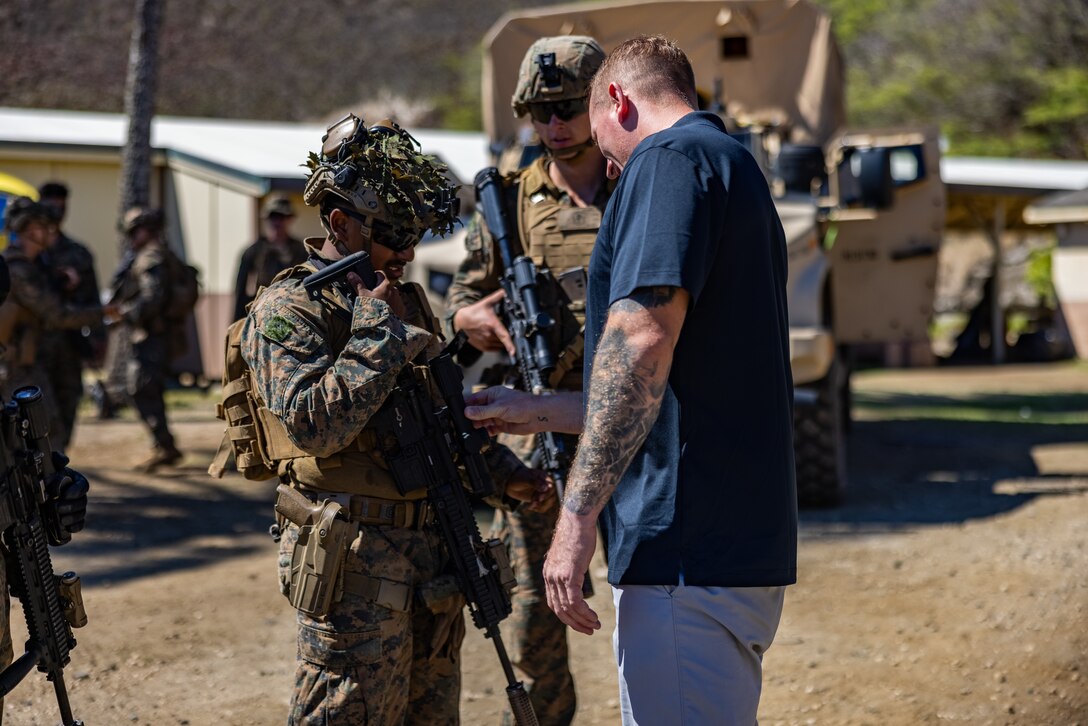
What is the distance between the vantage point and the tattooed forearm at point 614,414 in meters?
2.30

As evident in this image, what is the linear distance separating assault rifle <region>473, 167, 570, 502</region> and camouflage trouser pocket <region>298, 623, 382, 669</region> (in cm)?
89

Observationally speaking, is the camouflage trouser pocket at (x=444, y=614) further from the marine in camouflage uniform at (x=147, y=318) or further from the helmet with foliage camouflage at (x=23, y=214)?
the marine in camouflage uniform at (x=147, y=318)

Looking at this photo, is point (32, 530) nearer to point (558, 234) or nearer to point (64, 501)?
point (64, 501)

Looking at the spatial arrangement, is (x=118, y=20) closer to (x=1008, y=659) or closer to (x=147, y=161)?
(x=147, y=161)

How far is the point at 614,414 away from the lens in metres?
2.31

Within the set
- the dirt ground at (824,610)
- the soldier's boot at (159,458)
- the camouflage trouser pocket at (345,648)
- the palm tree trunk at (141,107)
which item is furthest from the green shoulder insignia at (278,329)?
the palm tree trunk at (141,107)

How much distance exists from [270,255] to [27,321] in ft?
6.97

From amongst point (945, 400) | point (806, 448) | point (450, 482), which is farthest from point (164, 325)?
point (945, 400)

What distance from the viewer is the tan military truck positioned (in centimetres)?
752

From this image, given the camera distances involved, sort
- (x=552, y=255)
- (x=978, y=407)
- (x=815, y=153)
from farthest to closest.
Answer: (x=978, y=407) < (x=815, y=153) < (x=552, y=255)

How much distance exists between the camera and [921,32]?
3159 cm

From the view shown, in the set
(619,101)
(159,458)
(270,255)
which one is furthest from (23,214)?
(619,101)

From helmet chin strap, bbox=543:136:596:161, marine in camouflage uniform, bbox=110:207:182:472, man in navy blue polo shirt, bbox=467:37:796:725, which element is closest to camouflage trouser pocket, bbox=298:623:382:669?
man in navy blue polo shirt, bbox=467:37:796:725

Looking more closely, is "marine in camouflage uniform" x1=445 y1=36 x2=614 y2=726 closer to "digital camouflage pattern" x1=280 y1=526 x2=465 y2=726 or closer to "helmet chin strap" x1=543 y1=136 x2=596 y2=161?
"helmet chin strap" x1=543 y1=136 x2=596 y2=161
